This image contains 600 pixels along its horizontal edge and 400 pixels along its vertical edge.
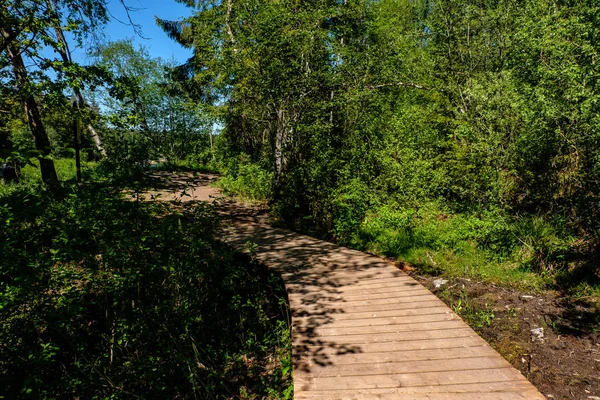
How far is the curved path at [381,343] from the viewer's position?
113 inches

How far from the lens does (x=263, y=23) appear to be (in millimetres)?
9773

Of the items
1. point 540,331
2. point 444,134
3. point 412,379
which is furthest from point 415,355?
point 444,134

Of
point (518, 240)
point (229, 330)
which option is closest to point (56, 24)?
point (229, 330)

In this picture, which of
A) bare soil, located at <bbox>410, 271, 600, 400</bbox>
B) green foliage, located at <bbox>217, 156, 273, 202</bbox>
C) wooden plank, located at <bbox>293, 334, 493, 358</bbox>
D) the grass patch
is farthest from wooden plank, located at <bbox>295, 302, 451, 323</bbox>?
green foliage, located at <bbox>217, 156, 273, 202</bbox>

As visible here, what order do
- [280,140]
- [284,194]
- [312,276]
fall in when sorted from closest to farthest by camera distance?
[312,276] → [284,194] → [280,140]

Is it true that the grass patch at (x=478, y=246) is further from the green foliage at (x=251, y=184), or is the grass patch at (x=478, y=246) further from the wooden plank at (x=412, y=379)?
the green foliage at (x=251, y=184)

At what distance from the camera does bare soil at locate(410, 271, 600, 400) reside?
3727 millimetres

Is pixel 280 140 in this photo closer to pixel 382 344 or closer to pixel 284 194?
pixel 284 194

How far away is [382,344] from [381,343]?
19 mm

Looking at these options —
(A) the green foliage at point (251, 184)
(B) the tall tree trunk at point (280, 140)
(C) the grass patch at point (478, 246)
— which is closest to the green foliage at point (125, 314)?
(C) the grass patch at point (478, 246)

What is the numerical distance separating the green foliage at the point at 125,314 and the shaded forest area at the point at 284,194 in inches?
1.4

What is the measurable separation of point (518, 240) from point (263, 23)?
8744mm

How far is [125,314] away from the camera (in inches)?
207

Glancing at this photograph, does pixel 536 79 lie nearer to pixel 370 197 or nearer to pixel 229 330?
pixel 370 197
